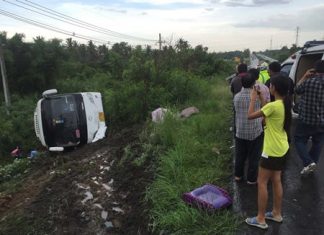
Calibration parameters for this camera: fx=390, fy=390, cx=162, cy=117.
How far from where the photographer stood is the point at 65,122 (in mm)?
12680

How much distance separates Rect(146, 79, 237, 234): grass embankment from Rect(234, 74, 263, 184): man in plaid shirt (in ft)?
1.91

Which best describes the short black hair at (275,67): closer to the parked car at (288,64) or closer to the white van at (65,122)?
the parked car at (288,64)

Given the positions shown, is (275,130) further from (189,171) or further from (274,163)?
(189,171)

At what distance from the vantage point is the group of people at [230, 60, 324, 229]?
4.19 m

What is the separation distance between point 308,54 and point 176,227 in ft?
16.7

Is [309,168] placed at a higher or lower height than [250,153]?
lower

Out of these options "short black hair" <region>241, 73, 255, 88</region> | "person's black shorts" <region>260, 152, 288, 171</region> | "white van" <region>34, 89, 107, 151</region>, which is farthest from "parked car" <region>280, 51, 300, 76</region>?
"white van" <region>34, 89, 107, 151</region>

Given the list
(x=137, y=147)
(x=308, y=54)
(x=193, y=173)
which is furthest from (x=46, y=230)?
(x=308, y=54)

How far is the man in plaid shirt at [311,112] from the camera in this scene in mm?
5539

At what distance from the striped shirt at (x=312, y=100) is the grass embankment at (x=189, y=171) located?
1558mm

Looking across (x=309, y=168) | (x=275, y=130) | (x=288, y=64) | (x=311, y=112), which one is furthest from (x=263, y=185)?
(x=288, y=64)

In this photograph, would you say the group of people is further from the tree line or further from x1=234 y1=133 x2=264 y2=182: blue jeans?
the tree line

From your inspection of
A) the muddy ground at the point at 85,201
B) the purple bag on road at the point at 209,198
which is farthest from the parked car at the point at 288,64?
the purple bag on road at the point at 209,198

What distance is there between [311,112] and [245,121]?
1043 mm
